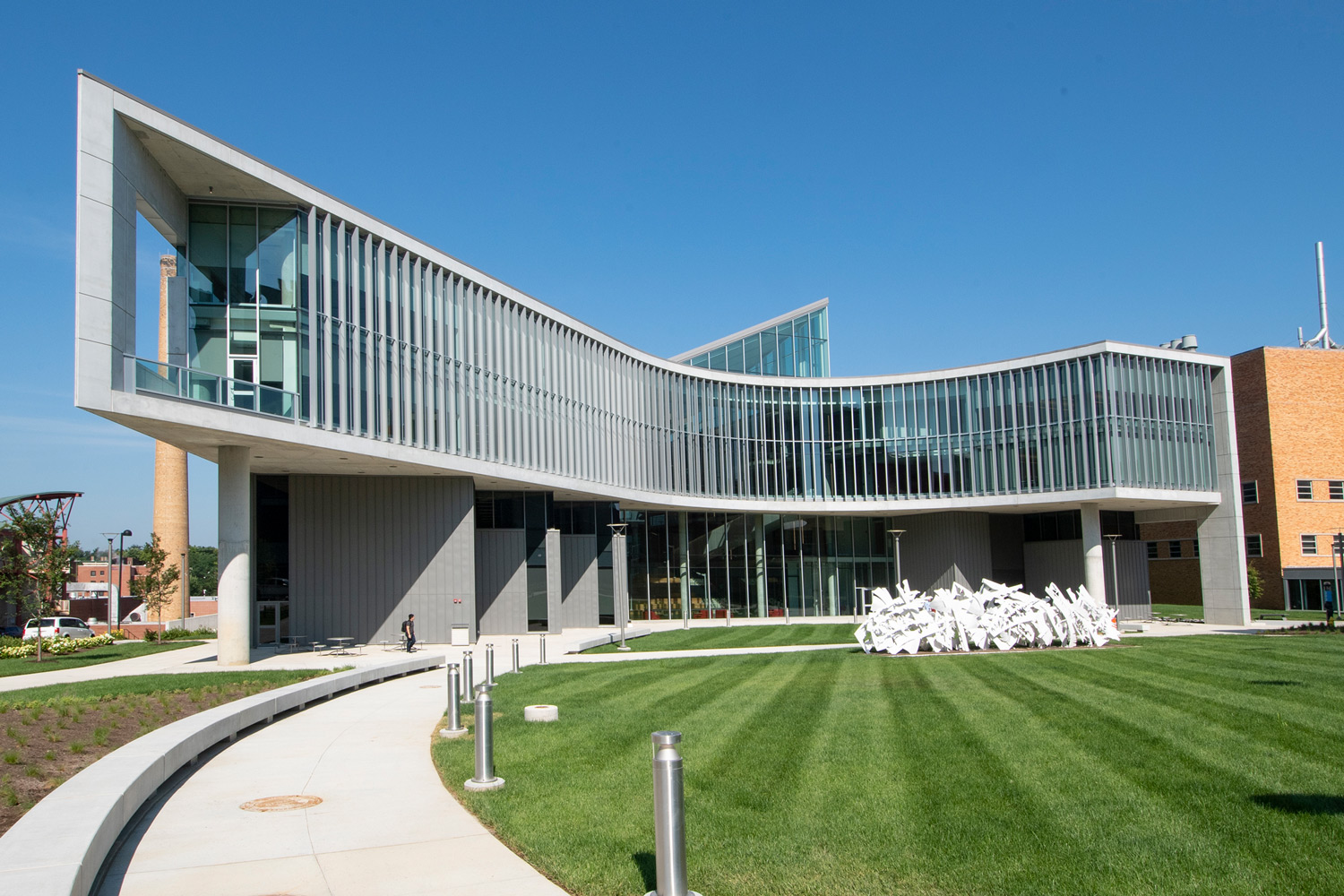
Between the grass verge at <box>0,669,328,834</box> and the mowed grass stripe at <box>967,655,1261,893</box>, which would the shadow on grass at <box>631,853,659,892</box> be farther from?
the grass verge at <box>0,669,328,834</box>

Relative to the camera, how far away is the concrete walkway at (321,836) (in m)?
6.56

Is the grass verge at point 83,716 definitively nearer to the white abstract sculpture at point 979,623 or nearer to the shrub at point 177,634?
the white abstract sculpture at point 979,623

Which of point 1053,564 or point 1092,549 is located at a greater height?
point 1092,549

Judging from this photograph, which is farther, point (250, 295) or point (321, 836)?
point (250, 295)

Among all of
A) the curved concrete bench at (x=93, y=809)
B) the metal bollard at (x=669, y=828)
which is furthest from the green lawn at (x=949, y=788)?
the curved concrete bench at (x=93, y=809)

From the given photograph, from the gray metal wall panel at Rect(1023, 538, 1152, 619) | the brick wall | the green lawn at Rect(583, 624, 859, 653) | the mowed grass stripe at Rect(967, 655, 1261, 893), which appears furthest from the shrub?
the brick wall

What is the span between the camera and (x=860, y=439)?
53781 millimetres

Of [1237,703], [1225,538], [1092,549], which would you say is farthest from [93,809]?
[1225,538]

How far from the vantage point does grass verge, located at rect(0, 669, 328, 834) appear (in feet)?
30.6

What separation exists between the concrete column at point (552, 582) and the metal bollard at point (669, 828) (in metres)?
34.9

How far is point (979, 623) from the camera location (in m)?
25.8

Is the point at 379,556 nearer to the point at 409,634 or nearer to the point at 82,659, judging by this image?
the point at 409,634

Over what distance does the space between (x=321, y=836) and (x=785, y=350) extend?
5122 cm

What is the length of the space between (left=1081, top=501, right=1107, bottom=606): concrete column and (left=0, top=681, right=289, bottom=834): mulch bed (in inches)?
1587
